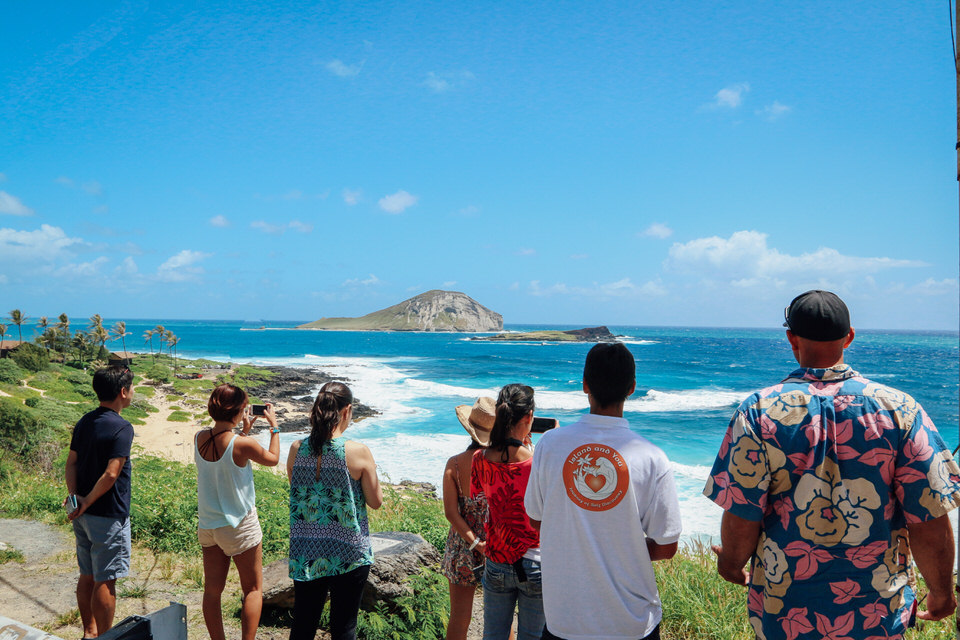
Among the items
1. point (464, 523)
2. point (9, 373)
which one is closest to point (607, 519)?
point (464, 523)

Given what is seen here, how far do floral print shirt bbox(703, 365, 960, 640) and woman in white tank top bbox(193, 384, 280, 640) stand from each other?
8.85 ft

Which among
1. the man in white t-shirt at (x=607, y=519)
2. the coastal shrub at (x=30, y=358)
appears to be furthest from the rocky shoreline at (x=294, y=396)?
the man in white t-shirt at (x=607, y=519)

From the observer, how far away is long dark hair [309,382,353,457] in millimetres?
2998

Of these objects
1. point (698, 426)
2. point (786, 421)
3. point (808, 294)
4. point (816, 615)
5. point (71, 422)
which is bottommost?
point (698, 426)

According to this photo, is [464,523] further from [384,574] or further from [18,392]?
[18,392]

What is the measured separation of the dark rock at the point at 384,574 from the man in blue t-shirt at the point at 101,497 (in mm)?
1010

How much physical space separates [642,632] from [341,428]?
1.76 m

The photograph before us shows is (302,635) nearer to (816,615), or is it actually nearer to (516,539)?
(516,539)

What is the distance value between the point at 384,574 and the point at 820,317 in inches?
132

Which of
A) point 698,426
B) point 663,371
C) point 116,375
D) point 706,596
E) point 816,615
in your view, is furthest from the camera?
point 663,371

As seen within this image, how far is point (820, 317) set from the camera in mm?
2088

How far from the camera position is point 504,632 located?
9.37 feet

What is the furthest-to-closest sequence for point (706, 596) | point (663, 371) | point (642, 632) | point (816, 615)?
point (663, 371) → point (706, 596) → point (642, 632) → point (816, 615)

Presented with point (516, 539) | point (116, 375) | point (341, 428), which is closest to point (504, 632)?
point (516, 539)
